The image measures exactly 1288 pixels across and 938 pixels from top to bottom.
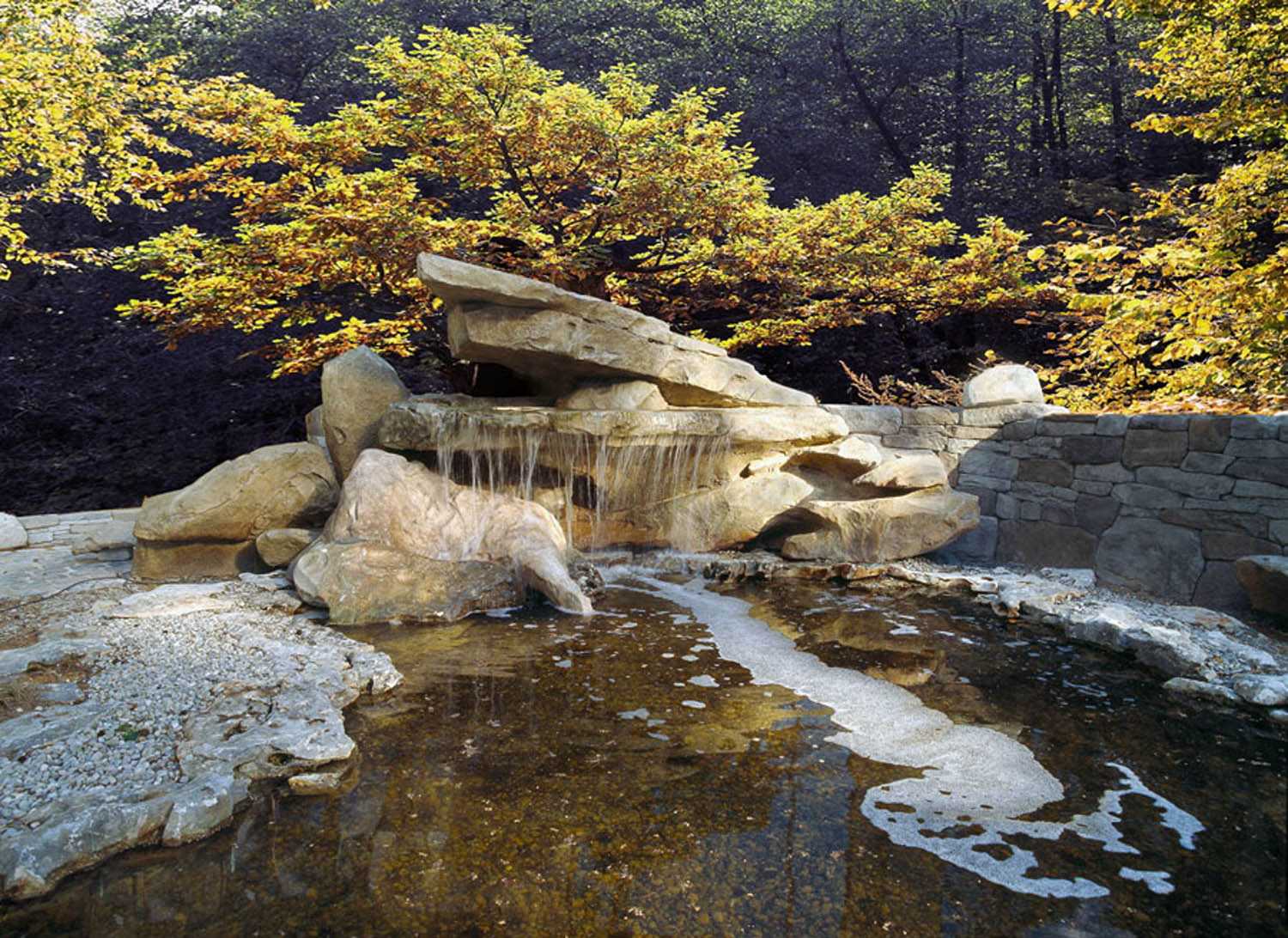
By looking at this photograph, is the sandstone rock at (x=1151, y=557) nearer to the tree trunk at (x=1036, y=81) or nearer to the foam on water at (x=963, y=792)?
the foam on water at (x=963, y=792)

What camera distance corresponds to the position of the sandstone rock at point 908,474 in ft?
24.2

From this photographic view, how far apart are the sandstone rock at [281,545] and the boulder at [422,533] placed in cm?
34

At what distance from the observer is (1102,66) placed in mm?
14570

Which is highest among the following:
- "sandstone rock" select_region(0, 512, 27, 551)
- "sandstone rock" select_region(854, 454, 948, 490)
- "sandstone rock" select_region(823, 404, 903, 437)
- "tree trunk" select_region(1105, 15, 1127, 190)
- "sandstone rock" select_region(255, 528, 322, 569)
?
"tree trunk" select_region(1105, 15, 1127, 190)

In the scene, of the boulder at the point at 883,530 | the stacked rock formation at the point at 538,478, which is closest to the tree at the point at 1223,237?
the boulder at the point at 883,530

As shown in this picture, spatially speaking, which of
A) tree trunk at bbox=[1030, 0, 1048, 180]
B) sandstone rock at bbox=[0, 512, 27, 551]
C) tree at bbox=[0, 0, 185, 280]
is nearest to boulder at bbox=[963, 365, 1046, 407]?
tree trunk at bbox=[1030, 0, 1048, 180]

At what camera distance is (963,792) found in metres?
2.96

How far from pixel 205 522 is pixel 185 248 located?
13.3 ft

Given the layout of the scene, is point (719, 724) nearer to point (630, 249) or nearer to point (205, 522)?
point (205, 522)

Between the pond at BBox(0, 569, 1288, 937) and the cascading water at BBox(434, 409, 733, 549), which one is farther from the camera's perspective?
the cascading water at BBox(434, 409, 733, 549)

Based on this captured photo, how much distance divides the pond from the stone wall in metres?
→ 1.91

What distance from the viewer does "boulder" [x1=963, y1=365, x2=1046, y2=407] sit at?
24.7ft

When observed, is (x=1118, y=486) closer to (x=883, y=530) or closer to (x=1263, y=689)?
(x=883, y=530)

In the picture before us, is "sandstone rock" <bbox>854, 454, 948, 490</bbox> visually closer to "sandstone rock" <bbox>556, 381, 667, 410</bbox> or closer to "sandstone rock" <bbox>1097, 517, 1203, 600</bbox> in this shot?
"sandstone rock" <bbox>1097, 517, 1203, 600</bbox>
